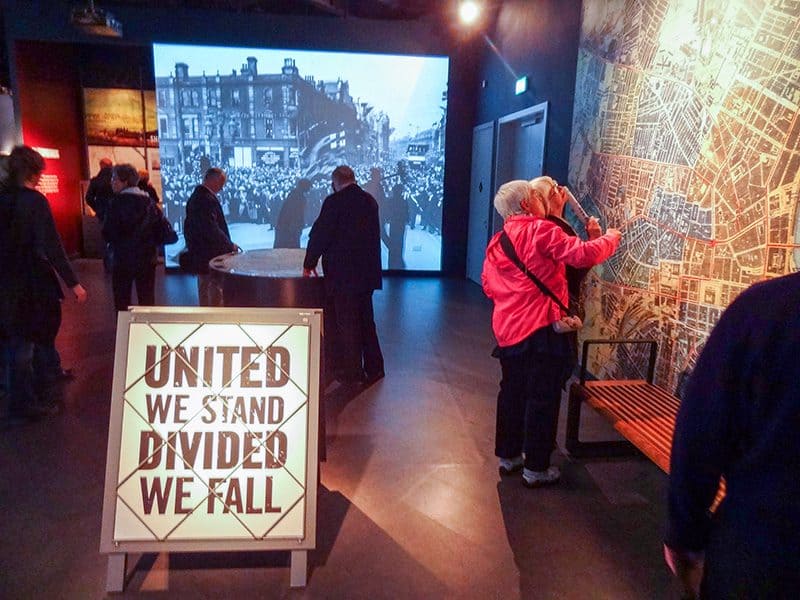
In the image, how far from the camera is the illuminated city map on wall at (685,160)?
2462mm

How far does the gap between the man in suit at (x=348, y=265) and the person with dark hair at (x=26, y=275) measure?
4.75 ft

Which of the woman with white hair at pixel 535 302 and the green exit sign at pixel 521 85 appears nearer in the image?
the woman with white hair at pixel 535 302

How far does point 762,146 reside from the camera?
2521 mm

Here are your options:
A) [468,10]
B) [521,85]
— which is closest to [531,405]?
[521,85]

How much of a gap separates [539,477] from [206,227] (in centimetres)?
317

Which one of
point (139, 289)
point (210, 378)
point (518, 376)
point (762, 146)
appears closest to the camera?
point (210, 378)

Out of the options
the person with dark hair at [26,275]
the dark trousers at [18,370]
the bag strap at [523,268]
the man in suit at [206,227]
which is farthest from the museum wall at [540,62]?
the dark trousers at [18,370]

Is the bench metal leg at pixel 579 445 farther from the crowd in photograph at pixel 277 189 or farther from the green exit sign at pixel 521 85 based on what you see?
the crowd in photograph at pixel 277 189

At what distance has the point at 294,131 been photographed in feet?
27.1

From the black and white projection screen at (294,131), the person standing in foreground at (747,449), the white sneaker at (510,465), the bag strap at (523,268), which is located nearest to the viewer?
the person standing in foreground at (747,449)

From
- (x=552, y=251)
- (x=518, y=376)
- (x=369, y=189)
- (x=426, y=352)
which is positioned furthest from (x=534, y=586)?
(x=369, y=189)

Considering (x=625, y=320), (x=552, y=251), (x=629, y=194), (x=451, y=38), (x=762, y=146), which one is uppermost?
(x=451, y=38)

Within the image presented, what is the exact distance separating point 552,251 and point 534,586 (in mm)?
1299

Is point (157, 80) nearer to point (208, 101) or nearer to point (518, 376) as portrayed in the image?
point (208, 101)
